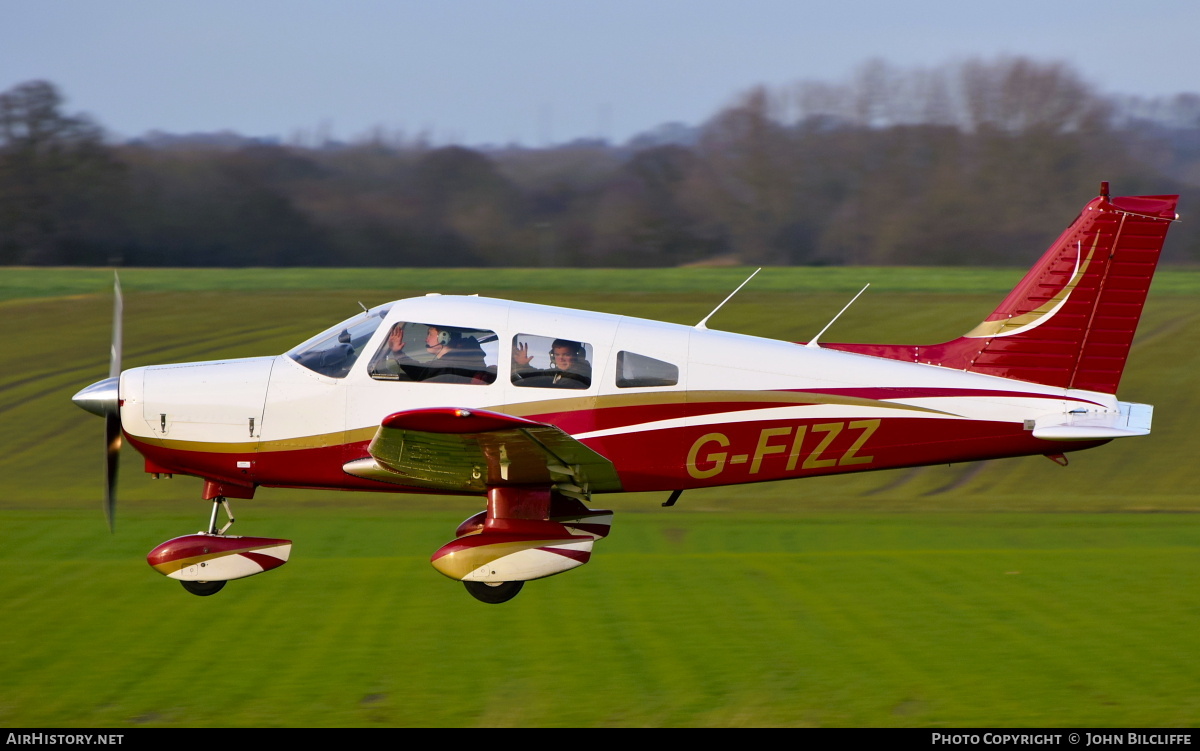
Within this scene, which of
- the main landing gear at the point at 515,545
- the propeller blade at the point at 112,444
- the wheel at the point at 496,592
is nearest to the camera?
the main landing gear at the point at 515,545

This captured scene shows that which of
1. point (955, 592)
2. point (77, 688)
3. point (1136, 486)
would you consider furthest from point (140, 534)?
point (1136, 486)

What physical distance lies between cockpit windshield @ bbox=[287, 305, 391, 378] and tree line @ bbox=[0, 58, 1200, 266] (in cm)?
1444

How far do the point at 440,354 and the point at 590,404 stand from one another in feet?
3.59

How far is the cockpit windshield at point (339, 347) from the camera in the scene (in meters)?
8.18

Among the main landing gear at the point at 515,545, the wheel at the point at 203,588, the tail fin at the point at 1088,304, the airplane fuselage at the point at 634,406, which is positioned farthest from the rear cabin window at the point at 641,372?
the wheel at the point at 203,588

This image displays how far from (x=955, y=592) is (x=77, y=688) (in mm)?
6506

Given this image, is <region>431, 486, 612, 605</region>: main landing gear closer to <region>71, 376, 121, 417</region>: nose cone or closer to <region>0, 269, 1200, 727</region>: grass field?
<region>0, 269, 1200, 727</region>: grass field

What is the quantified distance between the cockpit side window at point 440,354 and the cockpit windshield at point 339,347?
21 cm

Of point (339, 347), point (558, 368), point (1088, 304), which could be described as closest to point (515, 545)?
point (558, 368)

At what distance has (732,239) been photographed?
25.1m

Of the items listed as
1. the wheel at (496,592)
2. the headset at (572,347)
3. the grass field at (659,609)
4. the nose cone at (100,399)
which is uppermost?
the headset at (572,347)

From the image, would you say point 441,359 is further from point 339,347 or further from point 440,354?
point 339,347

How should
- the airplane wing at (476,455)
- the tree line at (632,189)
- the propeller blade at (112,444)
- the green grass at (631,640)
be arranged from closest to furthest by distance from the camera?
the green grass at (631,640), the airplane wing at (476,455), the propeller blade at (112,444), the tree line at (632,189)

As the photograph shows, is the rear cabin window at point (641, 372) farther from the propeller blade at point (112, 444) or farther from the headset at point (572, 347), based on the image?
the propeller blade at point (112, 444)
